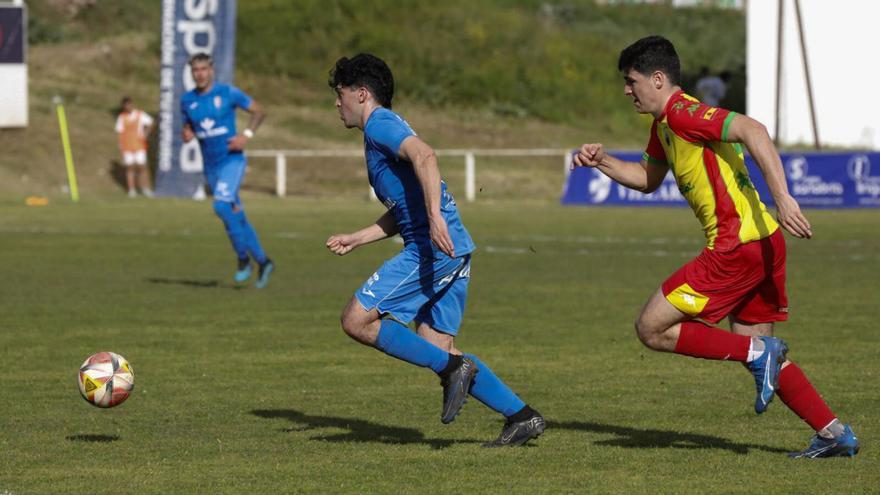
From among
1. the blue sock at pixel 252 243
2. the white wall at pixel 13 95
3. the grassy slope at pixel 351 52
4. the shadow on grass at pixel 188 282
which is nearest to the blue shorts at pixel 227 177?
the blue sock at pixel 252 243

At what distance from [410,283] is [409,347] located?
0.31 m

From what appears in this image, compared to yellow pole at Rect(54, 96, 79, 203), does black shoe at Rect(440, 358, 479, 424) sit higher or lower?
higher

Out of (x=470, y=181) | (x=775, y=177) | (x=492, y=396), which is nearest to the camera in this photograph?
(x=775, y=177)

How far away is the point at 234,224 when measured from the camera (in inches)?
644

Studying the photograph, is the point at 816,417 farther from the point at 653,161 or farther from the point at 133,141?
the point at 133,141

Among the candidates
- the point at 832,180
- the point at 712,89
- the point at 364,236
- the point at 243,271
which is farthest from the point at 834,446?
the point at 712,89

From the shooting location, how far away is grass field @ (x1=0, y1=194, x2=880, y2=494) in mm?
7090

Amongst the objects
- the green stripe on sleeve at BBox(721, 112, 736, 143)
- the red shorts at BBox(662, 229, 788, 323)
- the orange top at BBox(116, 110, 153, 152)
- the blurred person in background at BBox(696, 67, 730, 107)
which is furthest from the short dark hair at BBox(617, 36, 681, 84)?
the blurred person in background at BBox(696, 67, 730, 107)

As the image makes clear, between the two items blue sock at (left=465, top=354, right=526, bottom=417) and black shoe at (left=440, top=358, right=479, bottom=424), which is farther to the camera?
blue sock at (left=465, top=354, right=526, bottom=417)

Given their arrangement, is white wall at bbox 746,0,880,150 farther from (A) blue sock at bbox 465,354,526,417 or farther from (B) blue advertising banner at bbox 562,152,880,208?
(A) blue sock at bbox 465,354,526,417

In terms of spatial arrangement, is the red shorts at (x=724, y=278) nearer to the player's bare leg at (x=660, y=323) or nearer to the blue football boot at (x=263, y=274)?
the player's bare leg at (x=660, y=323)

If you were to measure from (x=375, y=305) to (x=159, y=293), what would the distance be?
8.65 m

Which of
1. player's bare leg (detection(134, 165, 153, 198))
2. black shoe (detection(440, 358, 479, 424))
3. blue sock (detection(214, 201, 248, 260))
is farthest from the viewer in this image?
player's bare leg (detection(134, 165, 153, 198))

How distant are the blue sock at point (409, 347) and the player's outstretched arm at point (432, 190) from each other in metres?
0.56
